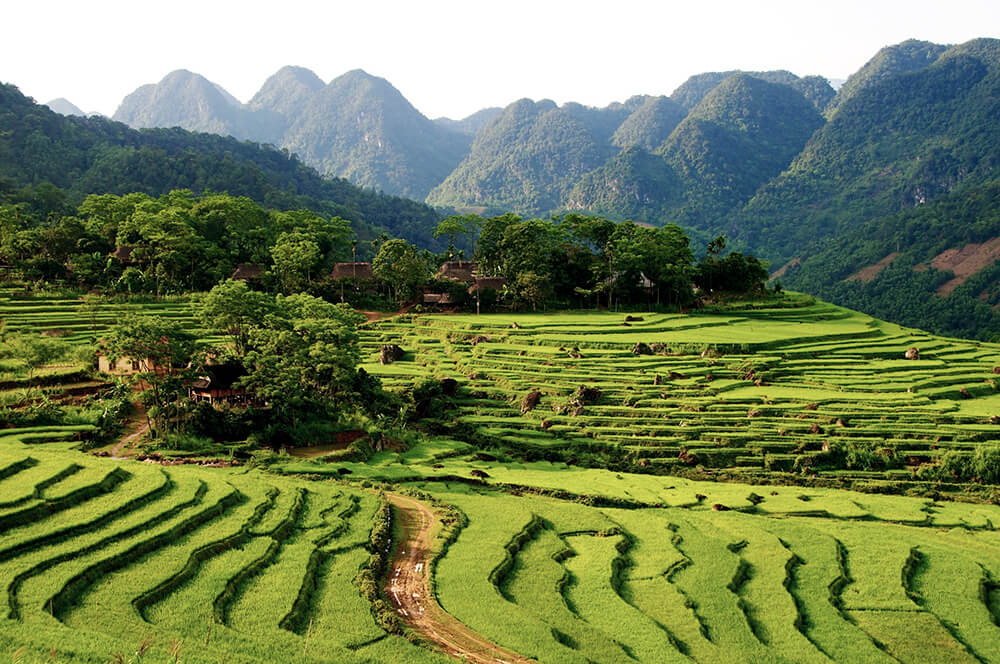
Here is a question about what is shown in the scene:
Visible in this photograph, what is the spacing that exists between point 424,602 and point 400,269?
4231cm

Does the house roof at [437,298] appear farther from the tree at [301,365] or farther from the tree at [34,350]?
the tree at [34,350]

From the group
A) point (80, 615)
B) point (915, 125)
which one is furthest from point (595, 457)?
point (915, 125)

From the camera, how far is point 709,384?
119ft

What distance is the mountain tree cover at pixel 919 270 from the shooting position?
80.5 meters

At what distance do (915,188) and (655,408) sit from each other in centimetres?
14545

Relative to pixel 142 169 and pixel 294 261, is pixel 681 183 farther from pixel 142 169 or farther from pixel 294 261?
pixel 294 261

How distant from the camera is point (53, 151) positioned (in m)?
101

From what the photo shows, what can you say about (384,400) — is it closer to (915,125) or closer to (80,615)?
(80,615)

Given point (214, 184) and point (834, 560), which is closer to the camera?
point (834, 560)

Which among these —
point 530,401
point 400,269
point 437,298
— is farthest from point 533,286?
point 530,401

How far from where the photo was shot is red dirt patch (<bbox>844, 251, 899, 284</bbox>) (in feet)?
334

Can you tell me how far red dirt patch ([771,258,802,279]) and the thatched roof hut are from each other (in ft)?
285

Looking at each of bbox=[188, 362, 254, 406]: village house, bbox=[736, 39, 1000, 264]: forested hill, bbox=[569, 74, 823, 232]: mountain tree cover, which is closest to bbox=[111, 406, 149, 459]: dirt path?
bbox=[188, 362, 254, 406]: village house

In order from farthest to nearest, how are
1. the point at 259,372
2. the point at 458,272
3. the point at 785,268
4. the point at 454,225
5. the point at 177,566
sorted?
1. the point at 785,268
2. the point at 454,225
3. the point at 458,272
4. the point at 259,372
5. the point at 177,566
